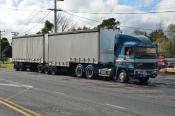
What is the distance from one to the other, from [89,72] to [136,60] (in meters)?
5.62

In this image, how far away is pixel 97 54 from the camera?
3375 cm

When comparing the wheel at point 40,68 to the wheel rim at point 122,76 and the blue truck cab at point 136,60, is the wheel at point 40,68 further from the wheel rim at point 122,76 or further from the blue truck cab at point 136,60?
the wheel rim at point 122,76

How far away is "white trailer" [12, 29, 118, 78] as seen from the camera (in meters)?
33.6

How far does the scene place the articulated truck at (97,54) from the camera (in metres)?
30.5

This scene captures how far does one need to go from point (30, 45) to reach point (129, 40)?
54.1 feet

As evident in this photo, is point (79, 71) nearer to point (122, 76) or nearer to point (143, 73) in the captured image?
point (122, 76)

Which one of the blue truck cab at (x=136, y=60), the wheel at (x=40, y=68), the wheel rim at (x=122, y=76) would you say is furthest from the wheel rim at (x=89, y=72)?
the wheel at (x=40, y=68)

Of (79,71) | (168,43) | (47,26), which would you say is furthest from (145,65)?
(168,43)

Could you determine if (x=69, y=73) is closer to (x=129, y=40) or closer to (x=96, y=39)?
(x=96, y=39)

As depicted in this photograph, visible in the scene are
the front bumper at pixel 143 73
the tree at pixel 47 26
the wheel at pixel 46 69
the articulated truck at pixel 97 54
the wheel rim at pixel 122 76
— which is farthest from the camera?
the tree at pixel 47 26

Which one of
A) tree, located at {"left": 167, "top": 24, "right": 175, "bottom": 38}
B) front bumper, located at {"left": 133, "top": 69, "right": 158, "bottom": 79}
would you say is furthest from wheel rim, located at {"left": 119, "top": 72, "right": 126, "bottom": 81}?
tree, located at {"left": 167, "top": 24, "right": 175, "bottom": 38}

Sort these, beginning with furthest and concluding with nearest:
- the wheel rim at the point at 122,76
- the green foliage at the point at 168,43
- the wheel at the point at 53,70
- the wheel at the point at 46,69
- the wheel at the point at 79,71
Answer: the green foliage at the point at 168,43 → the wheel at the point at 46,69 → the wheel at the point at 53,70 → the wheel at the point at 79,71 → the wheel rim at the point at 122,76

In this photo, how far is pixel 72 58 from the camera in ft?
123

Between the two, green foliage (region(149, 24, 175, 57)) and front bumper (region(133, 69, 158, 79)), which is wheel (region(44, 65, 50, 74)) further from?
green foliage (region(149, 24, 175, 57))
